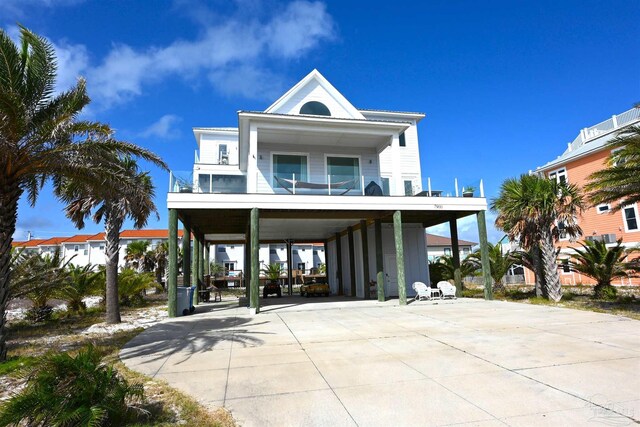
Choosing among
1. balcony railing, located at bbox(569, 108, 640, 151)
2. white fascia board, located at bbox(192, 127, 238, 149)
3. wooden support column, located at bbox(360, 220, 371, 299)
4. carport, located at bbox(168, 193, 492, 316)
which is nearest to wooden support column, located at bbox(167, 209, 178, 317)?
carport, located at bbox(168, 193, 492, 316)

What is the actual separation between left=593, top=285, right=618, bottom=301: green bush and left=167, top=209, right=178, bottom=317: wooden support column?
59.5 ft

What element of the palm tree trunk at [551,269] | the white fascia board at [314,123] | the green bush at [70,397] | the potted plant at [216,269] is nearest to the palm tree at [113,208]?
the white fascia board at [314,123]

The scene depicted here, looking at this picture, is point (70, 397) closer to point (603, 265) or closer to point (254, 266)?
point (254, 266)

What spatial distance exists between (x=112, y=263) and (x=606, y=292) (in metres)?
20.8

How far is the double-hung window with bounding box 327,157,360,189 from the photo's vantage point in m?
16.0

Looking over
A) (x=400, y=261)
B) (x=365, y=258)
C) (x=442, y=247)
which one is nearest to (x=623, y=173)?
(x=400, y=261)

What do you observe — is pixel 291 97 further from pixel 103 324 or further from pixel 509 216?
pixel 103 324

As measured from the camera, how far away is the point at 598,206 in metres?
25.8

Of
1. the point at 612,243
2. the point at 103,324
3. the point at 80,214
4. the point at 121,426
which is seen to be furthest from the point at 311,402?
the point at 612,243

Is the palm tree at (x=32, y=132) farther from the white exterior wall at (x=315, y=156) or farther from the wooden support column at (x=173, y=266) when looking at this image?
the white exterior wall at (x=315, y=156)

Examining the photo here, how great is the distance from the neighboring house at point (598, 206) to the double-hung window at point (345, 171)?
1335 cm

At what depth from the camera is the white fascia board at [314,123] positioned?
Answer: 15.7m

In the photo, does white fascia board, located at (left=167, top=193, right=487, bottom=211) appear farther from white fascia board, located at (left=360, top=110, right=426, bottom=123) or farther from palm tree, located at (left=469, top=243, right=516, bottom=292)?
white fascia board, located at (left=360, top=110, right=426, bottom=123)

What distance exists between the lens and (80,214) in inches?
650
